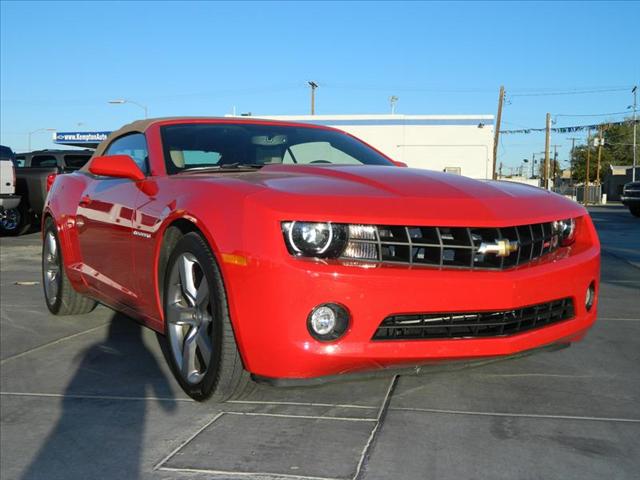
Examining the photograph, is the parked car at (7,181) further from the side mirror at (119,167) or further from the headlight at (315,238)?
the headlight at (315,238)

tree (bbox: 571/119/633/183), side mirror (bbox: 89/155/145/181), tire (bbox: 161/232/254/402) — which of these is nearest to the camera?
tire (bbox: 161/232/254/402)

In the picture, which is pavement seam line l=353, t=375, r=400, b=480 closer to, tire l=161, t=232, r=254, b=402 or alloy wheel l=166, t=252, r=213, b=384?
tire l=161, t=232, r=254, b=402

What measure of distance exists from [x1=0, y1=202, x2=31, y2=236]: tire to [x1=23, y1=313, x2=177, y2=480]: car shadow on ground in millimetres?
10798

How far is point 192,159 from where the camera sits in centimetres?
393

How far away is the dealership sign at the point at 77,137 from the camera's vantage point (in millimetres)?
41062

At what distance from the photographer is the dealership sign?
41.1m

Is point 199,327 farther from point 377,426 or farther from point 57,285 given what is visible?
point 57,285

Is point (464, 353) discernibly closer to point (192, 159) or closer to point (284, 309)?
point (284, 309)

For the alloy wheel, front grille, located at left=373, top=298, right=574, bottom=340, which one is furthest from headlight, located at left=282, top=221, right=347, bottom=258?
the alloy wheel

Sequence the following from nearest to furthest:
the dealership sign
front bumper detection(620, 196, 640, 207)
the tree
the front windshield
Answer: the front windshield, front bumper detection(620, 196, 640, 207), the dealership sign, the tree

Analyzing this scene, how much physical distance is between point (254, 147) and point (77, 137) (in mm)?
41550

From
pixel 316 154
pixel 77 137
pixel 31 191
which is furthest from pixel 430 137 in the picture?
pixel 316 154

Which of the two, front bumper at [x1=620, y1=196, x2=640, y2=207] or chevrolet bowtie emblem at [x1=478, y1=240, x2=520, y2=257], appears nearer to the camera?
chevrolet bowtie emblem at [x1=478, y1=240, x2=520, y2=257]

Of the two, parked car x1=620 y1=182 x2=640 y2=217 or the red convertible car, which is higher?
the red convertible car
